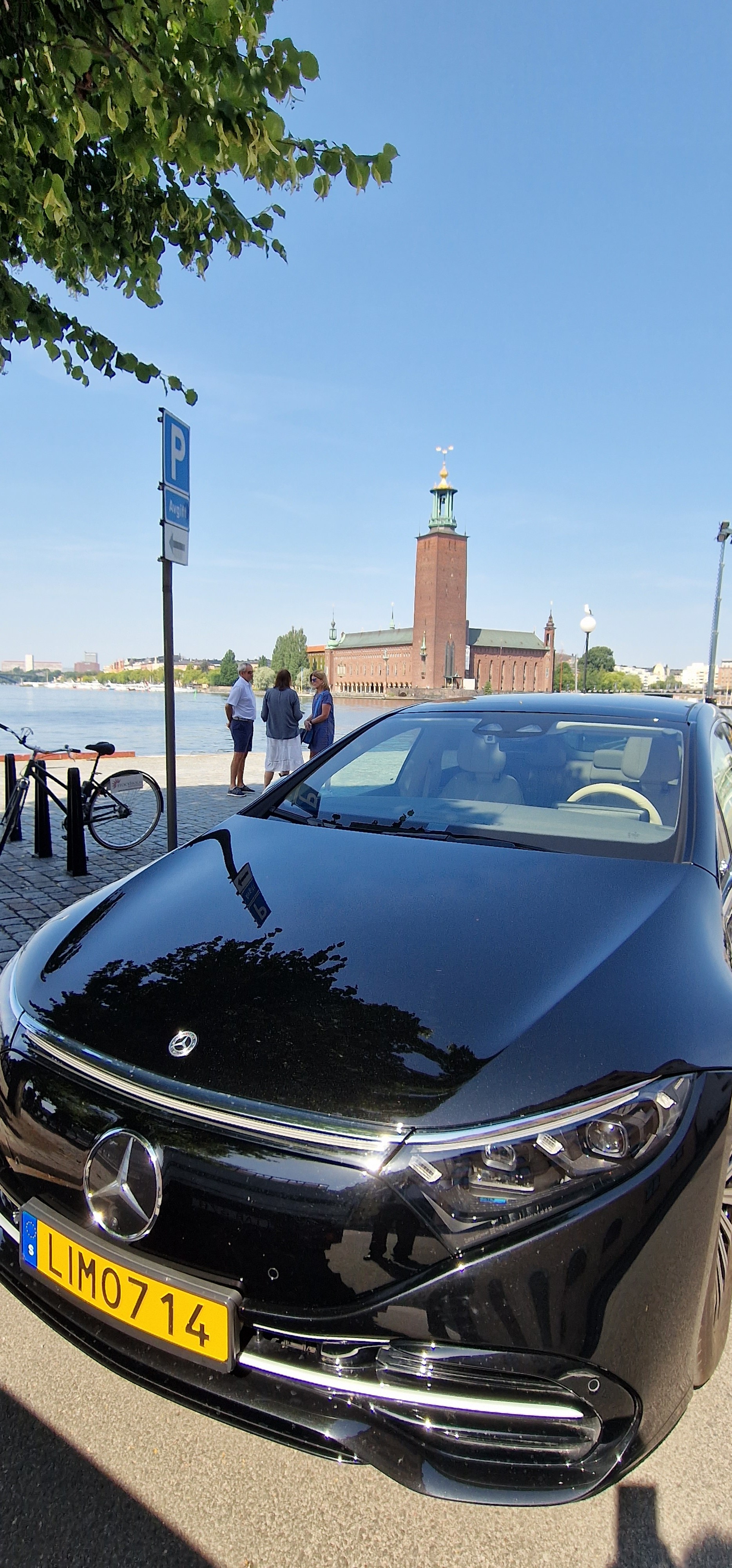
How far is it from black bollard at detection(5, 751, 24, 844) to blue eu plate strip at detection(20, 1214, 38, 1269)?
5.75m

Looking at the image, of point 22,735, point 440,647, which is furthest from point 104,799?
point 440,647

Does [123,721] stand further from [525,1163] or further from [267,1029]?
[525,1163]

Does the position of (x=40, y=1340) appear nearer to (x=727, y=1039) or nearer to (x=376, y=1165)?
(x=376, y=1165)

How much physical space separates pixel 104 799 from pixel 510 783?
543 cm

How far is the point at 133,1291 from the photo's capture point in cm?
152

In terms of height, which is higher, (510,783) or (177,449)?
(177,449)

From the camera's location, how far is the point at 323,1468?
1.75 meters

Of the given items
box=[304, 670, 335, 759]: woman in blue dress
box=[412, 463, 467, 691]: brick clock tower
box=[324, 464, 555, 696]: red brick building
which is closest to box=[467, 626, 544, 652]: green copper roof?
box=[324, 464, 555, 696]: red brick building

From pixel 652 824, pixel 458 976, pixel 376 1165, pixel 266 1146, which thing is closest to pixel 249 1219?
pixel 266 1146

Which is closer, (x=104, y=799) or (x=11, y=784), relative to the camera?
(x=11, y=784)

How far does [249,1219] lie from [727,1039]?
93 cm

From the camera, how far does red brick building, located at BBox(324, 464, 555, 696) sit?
390 ft

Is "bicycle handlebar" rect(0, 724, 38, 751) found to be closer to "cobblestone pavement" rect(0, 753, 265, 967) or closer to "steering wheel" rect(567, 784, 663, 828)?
"cobblestone pavement" rect(0, 753, 265, 967)

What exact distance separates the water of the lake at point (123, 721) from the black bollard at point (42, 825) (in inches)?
39.4
